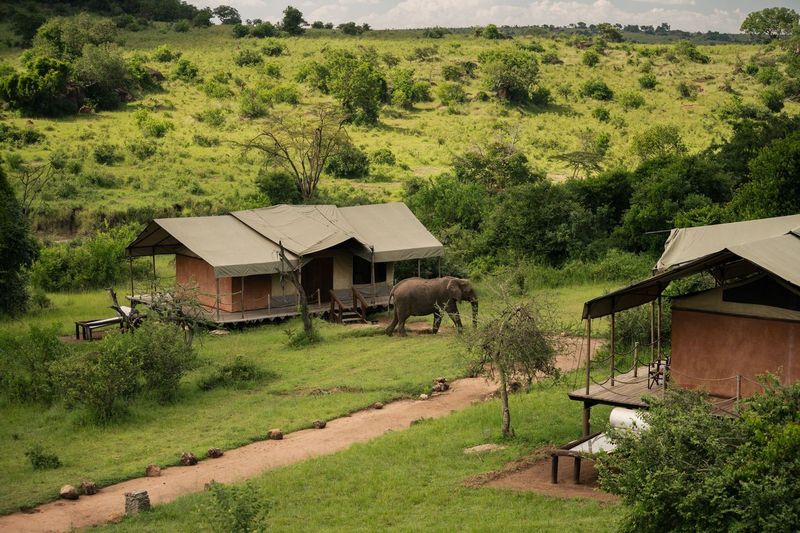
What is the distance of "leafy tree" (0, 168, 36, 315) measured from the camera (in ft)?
100

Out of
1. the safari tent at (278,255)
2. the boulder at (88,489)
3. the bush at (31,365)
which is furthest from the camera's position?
the safari tent at (278,255)

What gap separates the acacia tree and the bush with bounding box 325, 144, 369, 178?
114 feet

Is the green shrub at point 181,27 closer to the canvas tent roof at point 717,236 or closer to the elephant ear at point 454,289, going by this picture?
the elephant ear at point 454,289

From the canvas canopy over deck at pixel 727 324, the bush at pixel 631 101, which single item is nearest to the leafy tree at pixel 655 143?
the bush at pixel 631 101

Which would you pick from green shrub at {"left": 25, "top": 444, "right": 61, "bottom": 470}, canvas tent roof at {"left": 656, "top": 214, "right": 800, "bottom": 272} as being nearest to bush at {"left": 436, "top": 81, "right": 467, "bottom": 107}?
canvas tent roof at {"left": 656, "top": 214, "right": 800, "bottom": 272}

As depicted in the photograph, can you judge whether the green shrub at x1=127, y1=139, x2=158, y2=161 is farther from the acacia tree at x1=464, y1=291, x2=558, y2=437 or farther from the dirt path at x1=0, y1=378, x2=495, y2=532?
the acacia tree at x1=464, y1=291, x2=558, y2=437

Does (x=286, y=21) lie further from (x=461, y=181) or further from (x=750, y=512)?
(x=750, y=512)

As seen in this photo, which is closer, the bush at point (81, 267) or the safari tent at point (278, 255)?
the safari tent at point (278, 255)

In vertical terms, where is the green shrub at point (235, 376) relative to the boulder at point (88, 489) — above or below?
above

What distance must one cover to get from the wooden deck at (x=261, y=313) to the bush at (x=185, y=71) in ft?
134

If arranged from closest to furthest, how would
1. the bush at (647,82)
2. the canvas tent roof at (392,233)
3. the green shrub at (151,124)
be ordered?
the canvas tent roof at (392,233) → the green shrub at (151,124) → the bush at (647,82)

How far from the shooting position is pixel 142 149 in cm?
5278

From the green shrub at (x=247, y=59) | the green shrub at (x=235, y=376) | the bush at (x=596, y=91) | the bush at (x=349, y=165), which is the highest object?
the green shrub at (x=247, y=59)

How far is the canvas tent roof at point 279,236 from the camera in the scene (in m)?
30.7
